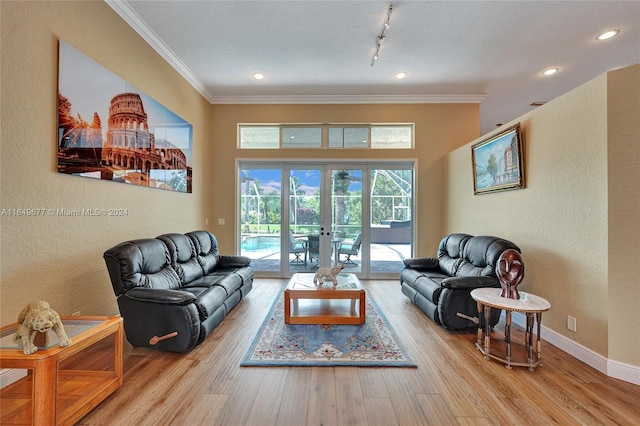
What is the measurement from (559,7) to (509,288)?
2.97m

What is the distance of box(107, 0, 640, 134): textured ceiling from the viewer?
9.42 feet

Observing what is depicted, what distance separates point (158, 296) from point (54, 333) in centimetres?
76

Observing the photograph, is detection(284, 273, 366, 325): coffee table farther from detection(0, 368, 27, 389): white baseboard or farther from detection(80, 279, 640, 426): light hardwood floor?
detection(0, 368, 27, 389): white baseboard

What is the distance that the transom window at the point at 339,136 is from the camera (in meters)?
5.20

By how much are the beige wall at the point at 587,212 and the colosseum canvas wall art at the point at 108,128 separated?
4498mm

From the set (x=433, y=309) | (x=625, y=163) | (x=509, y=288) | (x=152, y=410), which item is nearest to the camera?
(x=152, y=410)

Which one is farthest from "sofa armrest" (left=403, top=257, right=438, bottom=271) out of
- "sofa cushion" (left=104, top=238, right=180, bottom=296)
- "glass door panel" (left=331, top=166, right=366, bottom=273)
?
"sofa cushion" (left=104, top=238, right=180, bottom=296)

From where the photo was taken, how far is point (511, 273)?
239cm

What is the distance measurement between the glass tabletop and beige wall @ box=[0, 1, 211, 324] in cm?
36

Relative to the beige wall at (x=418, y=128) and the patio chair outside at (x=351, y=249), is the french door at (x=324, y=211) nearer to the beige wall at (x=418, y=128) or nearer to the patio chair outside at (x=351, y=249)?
the patio chair outside at (x=351, y=249)

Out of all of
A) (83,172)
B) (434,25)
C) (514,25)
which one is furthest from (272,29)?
(514,25)

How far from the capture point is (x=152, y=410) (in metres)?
1.75

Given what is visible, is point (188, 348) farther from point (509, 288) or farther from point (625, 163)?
point (625, 163)

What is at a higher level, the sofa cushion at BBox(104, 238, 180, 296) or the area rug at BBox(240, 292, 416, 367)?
the sofa cushion at BBox(104, 238, 180, 296)
